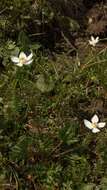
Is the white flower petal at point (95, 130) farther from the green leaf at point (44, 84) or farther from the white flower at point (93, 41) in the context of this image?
the white flower at point (93, 41)

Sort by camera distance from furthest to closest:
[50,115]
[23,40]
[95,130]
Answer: [23,40] → [50,115] → [95,130]

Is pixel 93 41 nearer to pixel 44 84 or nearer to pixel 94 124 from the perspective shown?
pixel 44 84

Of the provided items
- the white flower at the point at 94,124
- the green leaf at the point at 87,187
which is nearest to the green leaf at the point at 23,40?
the white flower at the point at 94,124

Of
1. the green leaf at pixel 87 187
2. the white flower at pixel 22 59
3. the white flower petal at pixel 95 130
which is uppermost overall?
the white flower at pixel 22 59

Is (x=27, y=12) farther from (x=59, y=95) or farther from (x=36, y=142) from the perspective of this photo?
(x=36, y=142)

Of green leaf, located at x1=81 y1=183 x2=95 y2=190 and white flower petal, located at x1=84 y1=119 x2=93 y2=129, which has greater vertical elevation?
white flower petal, located at x1=84 y1=119 x2=93 y2=129

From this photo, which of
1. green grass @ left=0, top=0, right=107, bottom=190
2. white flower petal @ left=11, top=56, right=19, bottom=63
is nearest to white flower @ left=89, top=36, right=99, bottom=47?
green grass @ left=0, top=0, right=107, bottom=190

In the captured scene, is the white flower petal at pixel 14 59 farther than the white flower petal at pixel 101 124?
Yes

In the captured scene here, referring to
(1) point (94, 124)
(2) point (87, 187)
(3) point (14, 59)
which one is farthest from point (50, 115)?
(2) point (87, 187)

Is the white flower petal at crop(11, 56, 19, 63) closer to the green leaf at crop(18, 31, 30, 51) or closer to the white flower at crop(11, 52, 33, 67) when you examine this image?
the white flower at crop(11, 52, 33, 67)
